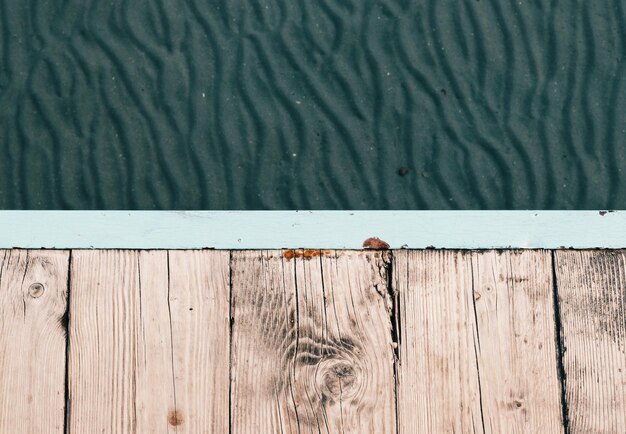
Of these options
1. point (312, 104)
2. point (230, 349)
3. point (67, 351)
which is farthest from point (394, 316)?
point (312, 104)

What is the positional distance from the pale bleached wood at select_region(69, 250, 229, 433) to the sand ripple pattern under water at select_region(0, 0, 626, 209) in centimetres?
120

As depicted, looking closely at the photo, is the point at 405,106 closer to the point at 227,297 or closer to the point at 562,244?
the point at 562,244

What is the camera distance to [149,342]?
1335 mm

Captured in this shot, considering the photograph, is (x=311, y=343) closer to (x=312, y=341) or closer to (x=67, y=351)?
(x=312, y=341)

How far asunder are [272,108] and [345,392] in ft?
5.15

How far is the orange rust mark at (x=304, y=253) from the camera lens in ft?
4.48

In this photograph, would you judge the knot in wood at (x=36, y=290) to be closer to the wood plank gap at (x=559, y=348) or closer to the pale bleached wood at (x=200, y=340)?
the pale bleached wood at (x=200, y=340)

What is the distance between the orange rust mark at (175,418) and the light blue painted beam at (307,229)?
0.38 m

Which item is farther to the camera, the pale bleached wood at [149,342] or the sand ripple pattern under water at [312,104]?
the sand ripple pattern under water at [312,104]

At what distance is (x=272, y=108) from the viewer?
2605mm

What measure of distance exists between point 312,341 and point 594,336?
663 millimetres

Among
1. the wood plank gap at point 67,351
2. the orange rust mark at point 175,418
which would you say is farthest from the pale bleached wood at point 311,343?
the wood plank gap at point 67,351

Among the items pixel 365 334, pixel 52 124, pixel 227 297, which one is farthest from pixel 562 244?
pixel 52 124

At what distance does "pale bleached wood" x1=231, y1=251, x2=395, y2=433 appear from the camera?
1332mm
